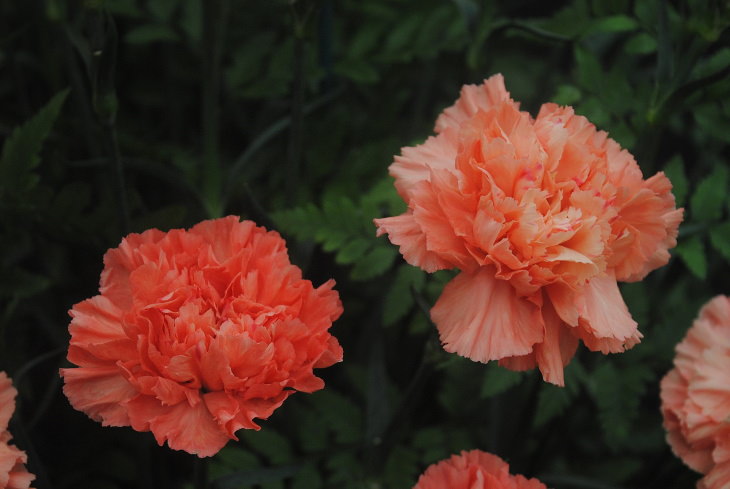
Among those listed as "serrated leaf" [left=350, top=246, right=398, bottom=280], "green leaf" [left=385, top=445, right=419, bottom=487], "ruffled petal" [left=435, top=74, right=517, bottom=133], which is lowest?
"green leaf" [left=385, top=445, right=419, bottom=487]

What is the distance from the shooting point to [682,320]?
1.06 meters

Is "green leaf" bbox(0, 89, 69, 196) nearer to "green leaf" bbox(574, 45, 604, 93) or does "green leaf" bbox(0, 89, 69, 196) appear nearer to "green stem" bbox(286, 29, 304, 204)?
"green stem" bbox(286, 29, 304, 204)

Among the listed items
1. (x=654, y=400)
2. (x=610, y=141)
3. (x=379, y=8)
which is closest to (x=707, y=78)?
(x=610, y=141)

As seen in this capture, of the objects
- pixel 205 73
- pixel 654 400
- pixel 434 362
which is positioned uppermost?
pixel 205 73

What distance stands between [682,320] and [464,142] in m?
0.53

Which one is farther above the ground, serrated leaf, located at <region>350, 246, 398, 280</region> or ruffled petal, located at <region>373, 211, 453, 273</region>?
ruffled petal, located at <region>373, 211, 453, 273</region>

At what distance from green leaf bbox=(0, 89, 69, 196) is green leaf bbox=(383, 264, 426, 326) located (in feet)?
1.26

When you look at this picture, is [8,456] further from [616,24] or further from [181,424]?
[616,24]

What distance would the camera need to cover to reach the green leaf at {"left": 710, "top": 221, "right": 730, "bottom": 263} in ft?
3.06

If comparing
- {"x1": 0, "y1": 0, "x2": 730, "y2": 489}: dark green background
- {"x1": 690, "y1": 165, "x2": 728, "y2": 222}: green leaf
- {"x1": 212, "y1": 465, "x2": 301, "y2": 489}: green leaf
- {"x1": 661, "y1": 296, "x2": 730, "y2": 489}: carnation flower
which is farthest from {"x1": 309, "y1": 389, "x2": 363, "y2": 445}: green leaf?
{"x1": 690, "y1": 165, "x2": 728, "y2": 222}: green leaf

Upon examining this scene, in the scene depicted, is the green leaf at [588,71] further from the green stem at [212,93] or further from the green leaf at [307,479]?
the green leaf at [307,479]

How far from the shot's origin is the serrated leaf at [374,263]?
2.90 ft

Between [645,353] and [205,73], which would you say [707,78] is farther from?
[205,73]

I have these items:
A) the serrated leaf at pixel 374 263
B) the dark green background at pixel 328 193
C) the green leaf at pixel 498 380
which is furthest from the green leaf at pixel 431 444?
the serrated leaf at pixel 374 263
